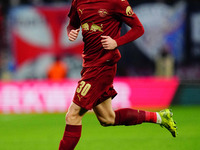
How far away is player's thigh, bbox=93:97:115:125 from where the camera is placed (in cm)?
507

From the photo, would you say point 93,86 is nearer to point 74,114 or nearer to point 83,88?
point 83,88

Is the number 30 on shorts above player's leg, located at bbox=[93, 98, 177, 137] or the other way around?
above

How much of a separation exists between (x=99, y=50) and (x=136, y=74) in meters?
11.3

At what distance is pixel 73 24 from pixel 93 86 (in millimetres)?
876

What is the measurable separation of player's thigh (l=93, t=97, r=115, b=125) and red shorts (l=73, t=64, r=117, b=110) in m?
0.08

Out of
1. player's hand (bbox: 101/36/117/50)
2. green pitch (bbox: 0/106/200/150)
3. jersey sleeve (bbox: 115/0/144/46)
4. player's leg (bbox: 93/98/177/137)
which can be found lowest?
green pitch (bbox: 0/106/200/150)

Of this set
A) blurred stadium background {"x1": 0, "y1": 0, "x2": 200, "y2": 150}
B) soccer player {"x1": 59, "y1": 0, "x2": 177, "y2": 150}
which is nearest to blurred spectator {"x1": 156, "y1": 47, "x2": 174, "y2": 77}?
blurred stadium background {"x1": 0, "y1": 0, "x2": 200, "y2": 150}

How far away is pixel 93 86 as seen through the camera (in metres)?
4.88

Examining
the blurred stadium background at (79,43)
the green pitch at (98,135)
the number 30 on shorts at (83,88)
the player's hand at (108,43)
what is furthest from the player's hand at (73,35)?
the blurred stadium background at (79,43)

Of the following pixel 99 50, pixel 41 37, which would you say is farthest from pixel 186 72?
pixel 99 50

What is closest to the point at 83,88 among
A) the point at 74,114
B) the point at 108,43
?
the point at 74,114

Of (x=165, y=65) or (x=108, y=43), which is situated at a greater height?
(x=108, y=43)

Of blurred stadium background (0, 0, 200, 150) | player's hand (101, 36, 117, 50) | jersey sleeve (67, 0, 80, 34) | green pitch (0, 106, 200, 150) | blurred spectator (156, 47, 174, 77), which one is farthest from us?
blurred stadium background (0, 0, 200, 150)

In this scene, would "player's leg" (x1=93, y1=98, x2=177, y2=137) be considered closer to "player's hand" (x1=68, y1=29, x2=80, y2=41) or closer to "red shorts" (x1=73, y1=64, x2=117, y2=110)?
"red shorts" (x1=73, y1=64, x2=117, y2=110)
